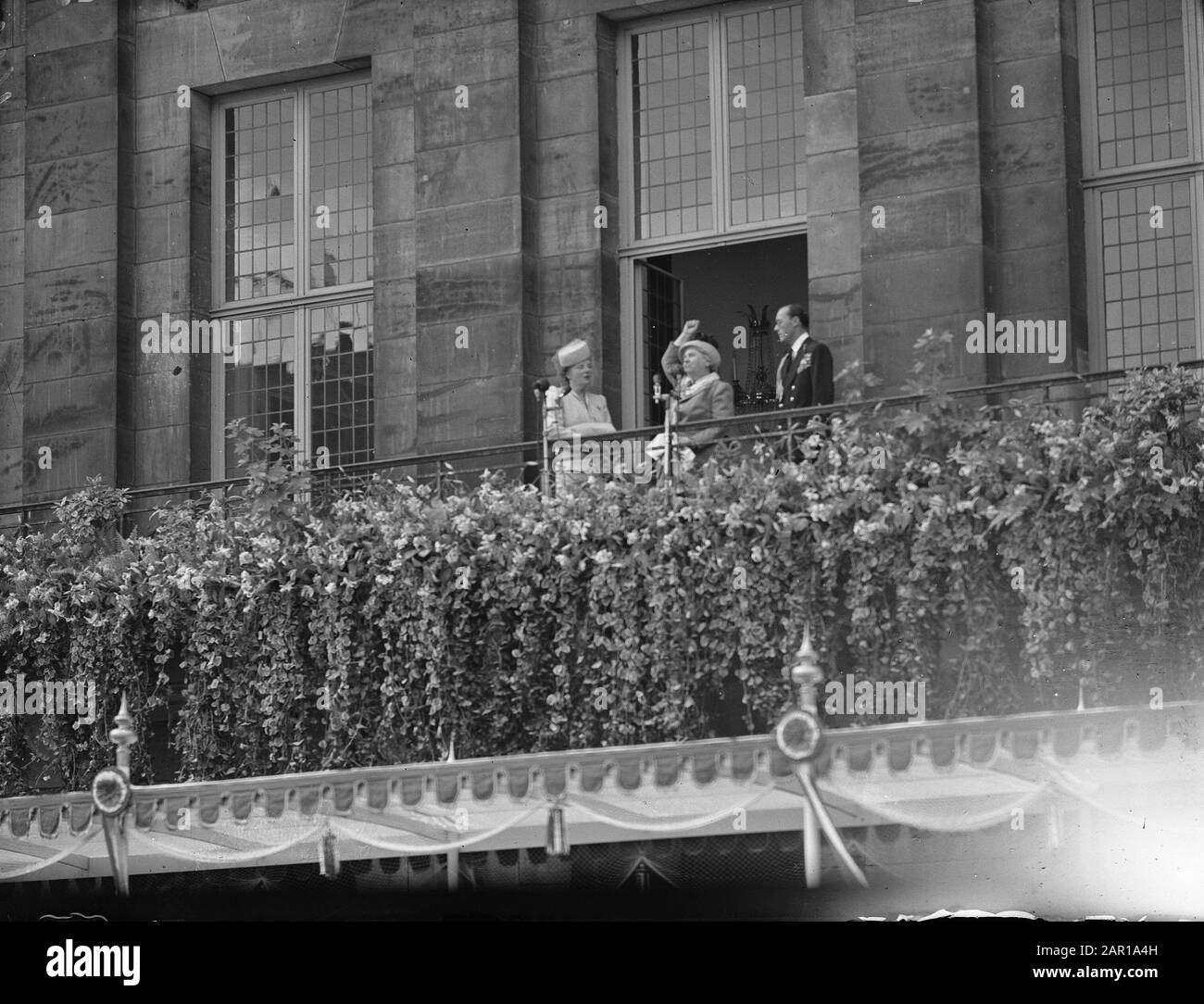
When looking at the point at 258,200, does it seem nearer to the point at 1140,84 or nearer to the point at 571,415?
the point at 571,415

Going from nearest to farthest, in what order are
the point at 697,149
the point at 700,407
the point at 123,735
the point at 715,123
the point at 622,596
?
the point at 622,596 < the point at 700,407 < the point at 123,735 < the point at 715,123 < the point at 697,149

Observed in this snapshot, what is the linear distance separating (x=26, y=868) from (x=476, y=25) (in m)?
7.01

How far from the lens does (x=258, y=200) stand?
70.8ft

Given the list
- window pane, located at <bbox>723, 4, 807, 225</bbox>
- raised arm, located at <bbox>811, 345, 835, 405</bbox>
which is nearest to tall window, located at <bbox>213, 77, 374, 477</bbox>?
window pane, located at <bbox>723, 4, 807, 225</bbox>

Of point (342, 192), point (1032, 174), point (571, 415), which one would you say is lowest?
point (571, 415)

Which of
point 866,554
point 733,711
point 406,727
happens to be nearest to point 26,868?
point 406,727

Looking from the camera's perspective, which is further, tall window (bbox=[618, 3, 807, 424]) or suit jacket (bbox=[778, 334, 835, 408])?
tall window (bbox=[618, 3, 807, 424])

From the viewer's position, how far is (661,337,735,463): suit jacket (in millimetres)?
18000

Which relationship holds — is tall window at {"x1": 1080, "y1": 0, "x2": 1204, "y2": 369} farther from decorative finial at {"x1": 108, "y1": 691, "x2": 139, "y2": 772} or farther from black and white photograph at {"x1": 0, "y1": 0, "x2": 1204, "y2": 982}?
decorative finial at {"x1": 108, "y1": 691, "x2": 139, "y2": 772}

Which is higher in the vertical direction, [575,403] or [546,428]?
[575,403]

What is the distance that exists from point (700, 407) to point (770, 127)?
2733 millimetres

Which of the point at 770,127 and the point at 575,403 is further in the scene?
the point at 770,127

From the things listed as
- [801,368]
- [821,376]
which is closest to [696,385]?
[801,368]

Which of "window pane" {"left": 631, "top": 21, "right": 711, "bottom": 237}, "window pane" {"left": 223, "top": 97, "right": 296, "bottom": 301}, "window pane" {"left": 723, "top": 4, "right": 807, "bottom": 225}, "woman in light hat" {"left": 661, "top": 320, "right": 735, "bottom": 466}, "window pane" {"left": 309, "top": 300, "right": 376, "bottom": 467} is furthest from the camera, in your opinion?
"window pane" {"left": 223, "top": 97, "right": 296, "bottom": 301}
